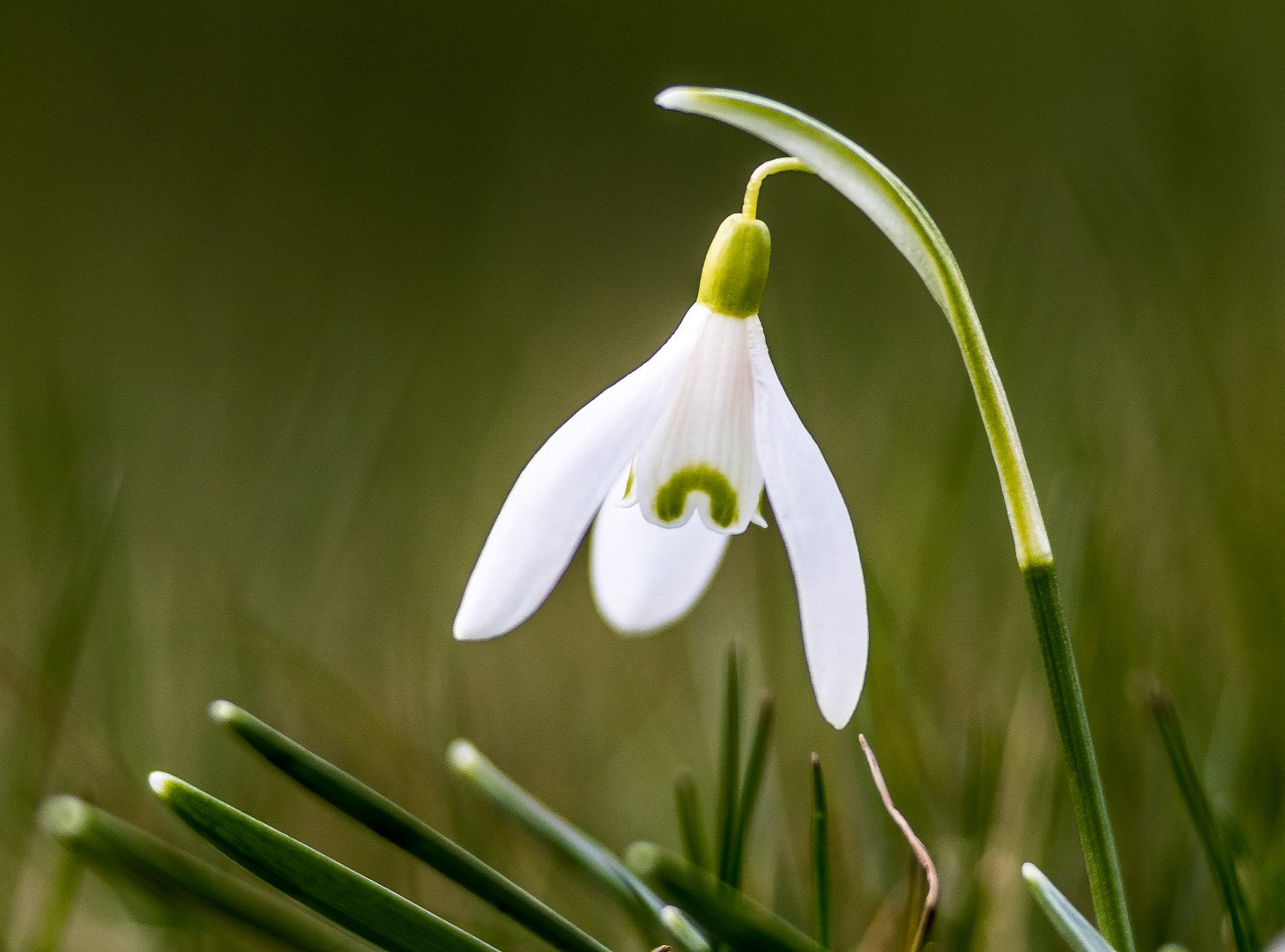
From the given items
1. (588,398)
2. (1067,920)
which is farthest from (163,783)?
(588,398)

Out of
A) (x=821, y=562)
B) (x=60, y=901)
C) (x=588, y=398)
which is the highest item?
(x=588, y=398)

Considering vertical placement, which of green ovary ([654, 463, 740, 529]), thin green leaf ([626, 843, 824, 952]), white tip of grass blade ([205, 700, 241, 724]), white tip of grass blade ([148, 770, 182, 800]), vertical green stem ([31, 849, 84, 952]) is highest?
green ovary ([654, 463, 740, 529])

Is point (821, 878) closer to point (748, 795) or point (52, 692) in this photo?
point (748, 795)

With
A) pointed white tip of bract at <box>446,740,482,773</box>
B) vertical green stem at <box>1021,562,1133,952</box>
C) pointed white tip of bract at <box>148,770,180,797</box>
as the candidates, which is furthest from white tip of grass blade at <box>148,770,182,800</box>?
vertical green stem at <box>1021,562,1133,952</box>

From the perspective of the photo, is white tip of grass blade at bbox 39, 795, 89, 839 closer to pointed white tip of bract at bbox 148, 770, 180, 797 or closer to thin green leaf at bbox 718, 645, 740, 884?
pointed white tip of bract at bbox 148, 770, 180, 797

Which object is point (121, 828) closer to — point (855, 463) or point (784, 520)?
point (784, 520)

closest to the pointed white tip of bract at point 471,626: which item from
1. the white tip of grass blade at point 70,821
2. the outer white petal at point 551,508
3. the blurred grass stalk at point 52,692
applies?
the outer white petal at point 551,508

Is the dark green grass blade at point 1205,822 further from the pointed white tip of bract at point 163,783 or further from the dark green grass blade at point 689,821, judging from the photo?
the pointed white tip of bract at point 163,783
